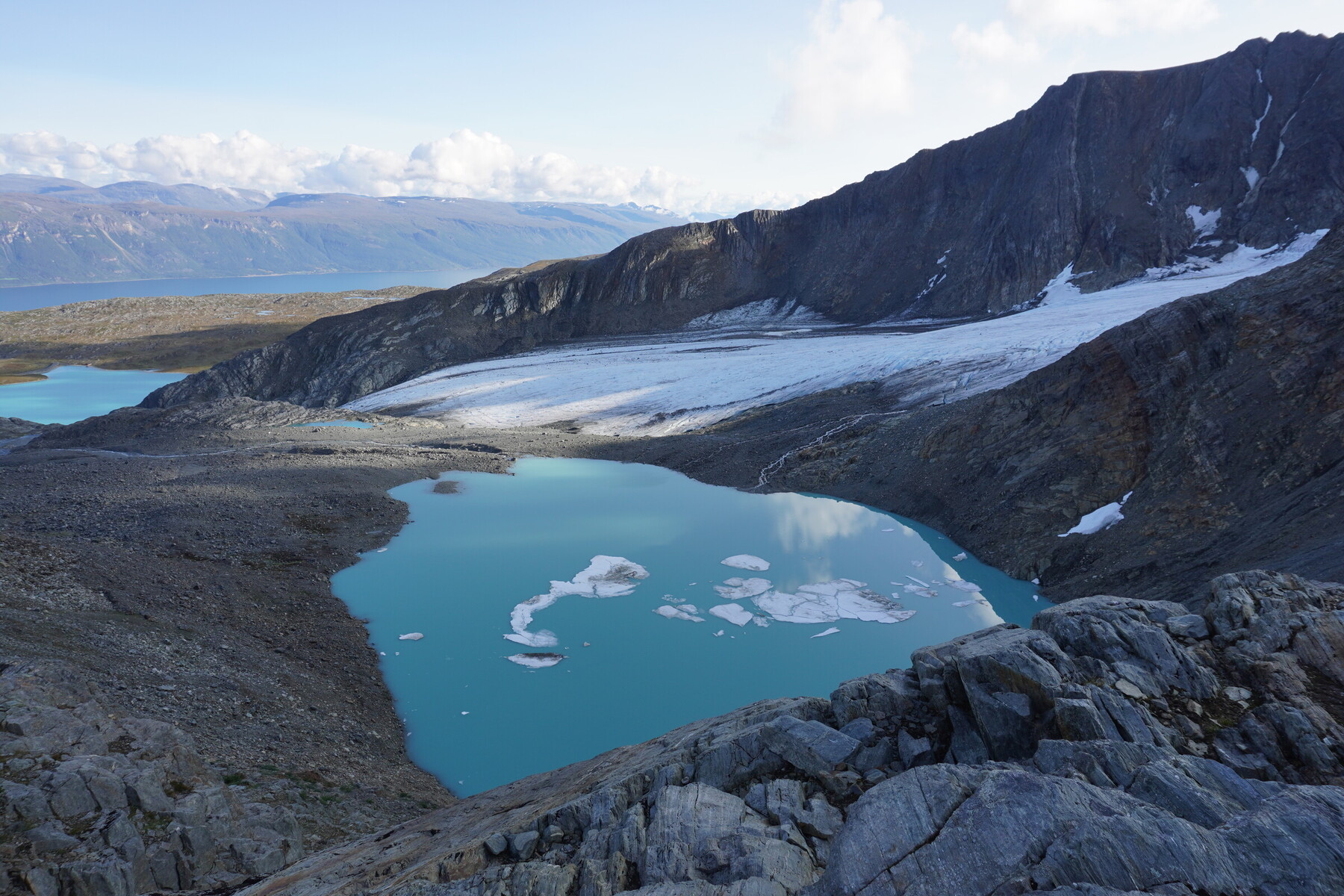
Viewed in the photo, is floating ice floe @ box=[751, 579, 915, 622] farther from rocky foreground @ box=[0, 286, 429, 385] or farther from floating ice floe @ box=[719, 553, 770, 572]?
rocky foreground @ box=[0, 286, 429, 385]

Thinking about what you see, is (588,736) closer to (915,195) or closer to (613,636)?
(613,636)

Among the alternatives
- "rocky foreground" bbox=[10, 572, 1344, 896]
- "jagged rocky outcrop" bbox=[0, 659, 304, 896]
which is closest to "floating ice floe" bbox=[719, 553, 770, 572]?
"rocky foreground" bbox=[10, 572, 1344, 896]

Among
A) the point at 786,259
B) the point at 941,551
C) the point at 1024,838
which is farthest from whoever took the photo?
the point at 786,259

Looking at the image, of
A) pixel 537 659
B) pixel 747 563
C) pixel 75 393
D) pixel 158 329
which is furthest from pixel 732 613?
pixel 158 329

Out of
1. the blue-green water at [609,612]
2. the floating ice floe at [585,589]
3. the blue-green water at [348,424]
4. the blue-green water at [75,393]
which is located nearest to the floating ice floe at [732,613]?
the blue-green water at [609,612]

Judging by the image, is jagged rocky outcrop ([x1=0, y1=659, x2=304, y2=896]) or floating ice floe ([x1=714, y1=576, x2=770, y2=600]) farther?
floating ice floe ([x1=714, y1=576, x2=770, y2=600])

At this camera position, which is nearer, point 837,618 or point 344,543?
point 837,618

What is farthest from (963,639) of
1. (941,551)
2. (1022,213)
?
(1022,213)

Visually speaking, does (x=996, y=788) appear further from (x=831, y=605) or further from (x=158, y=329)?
(x=158, y=329)
